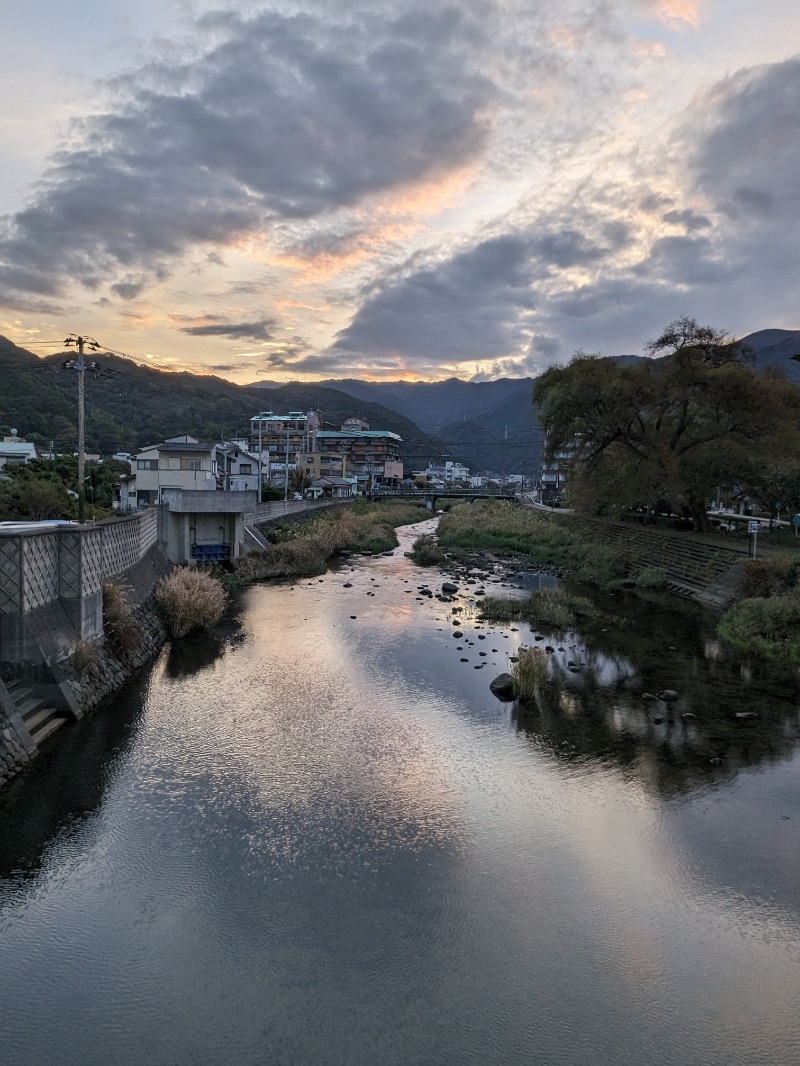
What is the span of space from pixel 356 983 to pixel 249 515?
34764mm

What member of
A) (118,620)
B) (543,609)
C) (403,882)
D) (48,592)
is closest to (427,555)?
(543,609)

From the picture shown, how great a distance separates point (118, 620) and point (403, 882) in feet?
37.0

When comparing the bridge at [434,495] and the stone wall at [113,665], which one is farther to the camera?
the bridge at [434,495]

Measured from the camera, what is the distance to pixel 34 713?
12.1 metres

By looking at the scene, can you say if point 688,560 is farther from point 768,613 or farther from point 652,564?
point 768,613

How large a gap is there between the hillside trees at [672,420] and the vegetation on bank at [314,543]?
16.4 meters

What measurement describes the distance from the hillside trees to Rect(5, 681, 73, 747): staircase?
1324 inches

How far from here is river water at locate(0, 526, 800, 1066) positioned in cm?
633

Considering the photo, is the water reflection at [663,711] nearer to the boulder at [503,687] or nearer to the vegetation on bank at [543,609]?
the boulder at [503,687]

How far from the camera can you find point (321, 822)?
32.9 ft

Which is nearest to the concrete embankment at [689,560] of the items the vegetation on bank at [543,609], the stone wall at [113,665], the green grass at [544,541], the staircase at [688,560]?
the staircase at [688,560]

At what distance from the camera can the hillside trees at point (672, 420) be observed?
1425 inches

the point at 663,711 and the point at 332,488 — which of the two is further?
the point at 332,488

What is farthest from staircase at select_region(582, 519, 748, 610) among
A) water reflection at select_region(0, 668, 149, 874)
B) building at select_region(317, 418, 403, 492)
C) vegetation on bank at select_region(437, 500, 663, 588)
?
building at select_region(317, 418, 403, 492)
